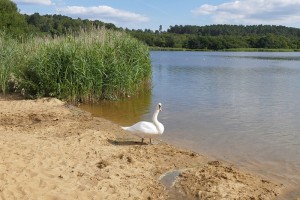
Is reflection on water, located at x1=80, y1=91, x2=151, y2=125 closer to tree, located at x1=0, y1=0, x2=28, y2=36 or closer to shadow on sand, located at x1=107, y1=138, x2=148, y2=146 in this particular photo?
shadow on sand, located at x1=107, y1=138, x2=148, y2=146

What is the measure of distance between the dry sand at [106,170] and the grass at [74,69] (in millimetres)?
4938

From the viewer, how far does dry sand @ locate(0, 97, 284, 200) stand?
645 cm

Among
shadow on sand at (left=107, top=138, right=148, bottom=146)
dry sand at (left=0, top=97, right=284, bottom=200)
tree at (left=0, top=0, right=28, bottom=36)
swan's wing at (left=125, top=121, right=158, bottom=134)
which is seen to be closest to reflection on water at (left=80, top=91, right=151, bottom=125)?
shadow on sand at (left=107, top=138, right=148, bottom=146)

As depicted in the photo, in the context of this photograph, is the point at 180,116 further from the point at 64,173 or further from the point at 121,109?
the point at 64,173

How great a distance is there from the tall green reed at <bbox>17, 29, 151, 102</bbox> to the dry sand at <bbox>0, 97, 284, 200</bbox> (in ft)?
16.2

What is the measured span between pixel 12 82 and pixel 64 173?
36.2 ft

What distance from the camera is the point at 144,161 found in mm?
8211

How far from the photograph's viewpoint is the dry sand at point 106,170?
645cm

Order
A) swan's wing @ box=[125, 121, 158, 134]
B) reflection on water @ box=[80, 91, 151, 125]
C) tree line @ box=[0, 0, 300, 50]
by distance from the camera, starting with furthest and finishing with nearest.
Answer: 1. tree line @ box=[0, 0, 300, 50]
2. reflection on water @ box=[80, 91, 151, 125]
3. swan's wing @ box=[125, 121, 158, 134]

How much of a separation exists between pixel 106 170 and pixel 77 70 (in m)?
8.37

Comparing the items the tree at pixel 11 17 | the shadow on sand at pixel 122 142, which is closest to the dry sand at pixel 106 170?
the shadow on sand at pixel 122 142

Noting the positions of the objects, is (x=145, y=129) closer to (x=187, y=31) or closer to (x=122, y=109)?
(x=122, y=109)

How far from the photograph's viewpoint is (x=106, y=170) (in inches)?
293

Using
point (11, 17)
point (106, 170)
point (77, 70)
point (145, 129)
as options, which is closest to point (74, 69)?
point (77, 70)
